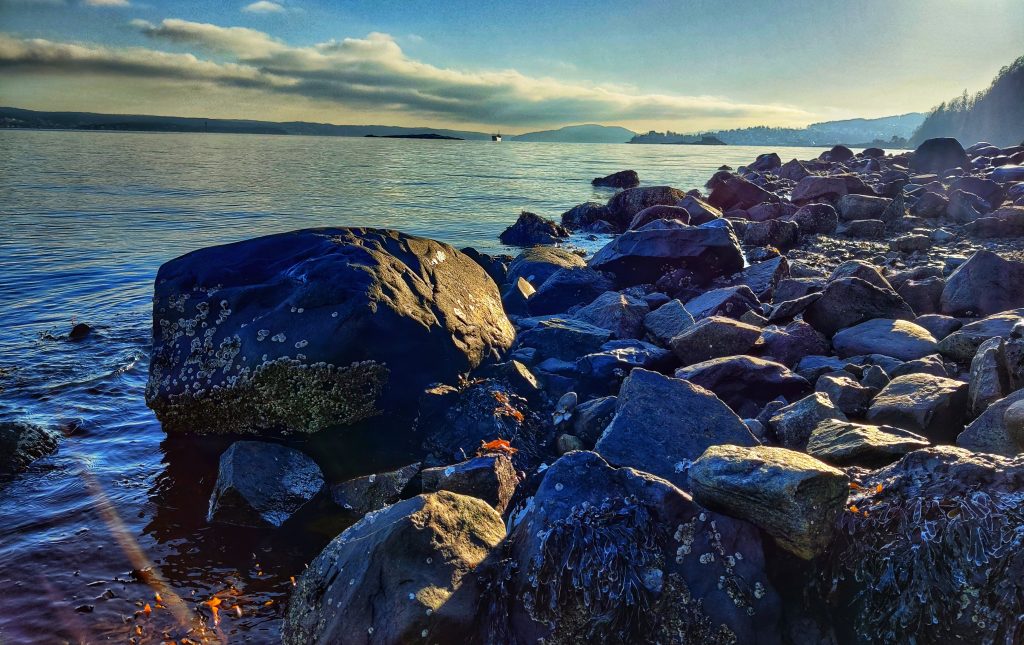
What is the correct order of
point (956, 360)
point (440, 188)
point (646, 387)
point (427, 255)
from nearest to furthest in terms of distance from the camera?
point (646, 387)
point (956, 360)
point (427, 255)
point (440, 188)

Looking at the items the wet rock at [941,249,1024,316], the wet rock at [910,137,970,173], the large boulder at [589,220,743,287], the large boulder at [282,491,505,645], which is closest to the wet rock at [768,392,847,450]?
the large boulder at [282,491,505,645]

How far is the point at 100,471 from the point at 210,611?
9.12 ft

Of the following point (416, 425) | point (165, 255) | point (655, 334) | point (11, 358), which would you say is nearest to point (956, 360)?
point (655, 334)

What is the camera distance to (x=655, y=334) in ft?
28.6

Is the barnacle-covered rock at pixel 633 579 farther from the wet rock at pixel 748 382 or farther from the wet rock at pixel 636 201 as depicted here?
the wet rock at pixel 636 201

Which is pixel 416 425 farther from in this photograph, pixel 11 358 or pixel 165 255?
pixel 165 255

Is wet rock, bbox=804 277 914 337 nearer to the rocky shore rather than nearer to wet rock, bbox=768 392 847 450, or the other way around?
the rocky shore

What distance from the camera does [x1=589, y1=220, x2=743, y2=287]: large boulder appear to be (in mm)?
12539

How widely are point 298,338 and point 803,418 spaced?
460cm

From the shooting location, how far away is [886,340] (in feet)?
23.2

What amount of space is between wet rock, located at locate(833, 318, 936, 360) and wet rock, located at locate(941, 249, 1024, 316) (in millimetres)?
1457

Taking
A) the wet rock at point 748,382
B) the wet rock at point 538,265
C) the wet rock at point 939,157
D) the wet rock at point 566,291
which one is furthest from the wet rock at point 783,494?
the wet rock at point 939,157

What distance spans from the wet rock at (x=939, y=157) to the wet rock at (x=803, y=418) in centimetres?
4296

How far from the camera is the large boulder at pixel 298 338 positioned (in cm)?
585
